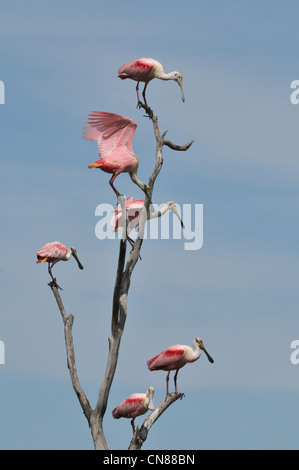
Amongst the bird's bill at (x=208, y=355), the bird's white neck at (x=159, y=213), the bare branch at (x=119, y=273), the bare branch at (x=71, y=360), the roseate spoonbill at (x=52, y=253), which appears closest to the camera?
the bare branch at (x=119, y=273)

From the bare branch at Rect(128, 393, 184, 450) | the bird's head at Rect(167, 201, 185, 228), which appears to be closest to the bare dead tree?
the bare branch at Rect(128, 393, 184, 450)

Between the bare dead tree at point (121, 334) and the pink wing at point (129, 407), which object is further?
the pink wing at point (129, 407)

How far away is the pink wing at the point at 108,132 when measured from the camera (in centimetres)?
2816

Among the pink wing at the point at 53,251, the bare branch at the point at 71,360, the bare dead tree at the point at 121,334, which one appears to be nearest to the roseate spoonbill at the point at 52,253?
the pink wing at the point at 53,251

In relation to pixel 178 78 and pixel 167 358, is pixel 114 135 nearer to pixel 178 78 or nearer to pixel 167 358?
pixel 178 78

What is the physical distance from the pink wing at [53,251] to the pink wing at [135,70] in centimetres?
582

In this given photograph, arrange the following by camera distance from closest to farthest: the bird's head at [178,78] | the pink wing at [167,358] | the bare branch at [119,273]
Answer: the bare branch at [119,273] → the pink wing at [167,358] → the bird's head at [178,78]

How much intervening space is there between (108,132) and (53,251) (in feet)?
18.0

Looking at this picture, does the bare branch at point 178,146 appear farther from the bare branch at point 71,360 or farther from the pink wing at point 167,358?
the pink wing at point 167,358

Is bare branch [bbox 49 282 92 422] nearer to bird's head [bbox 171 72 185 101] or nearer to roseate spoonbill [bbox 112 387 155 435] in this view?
roseate spoonbill [bbox 112 387 155 435]
